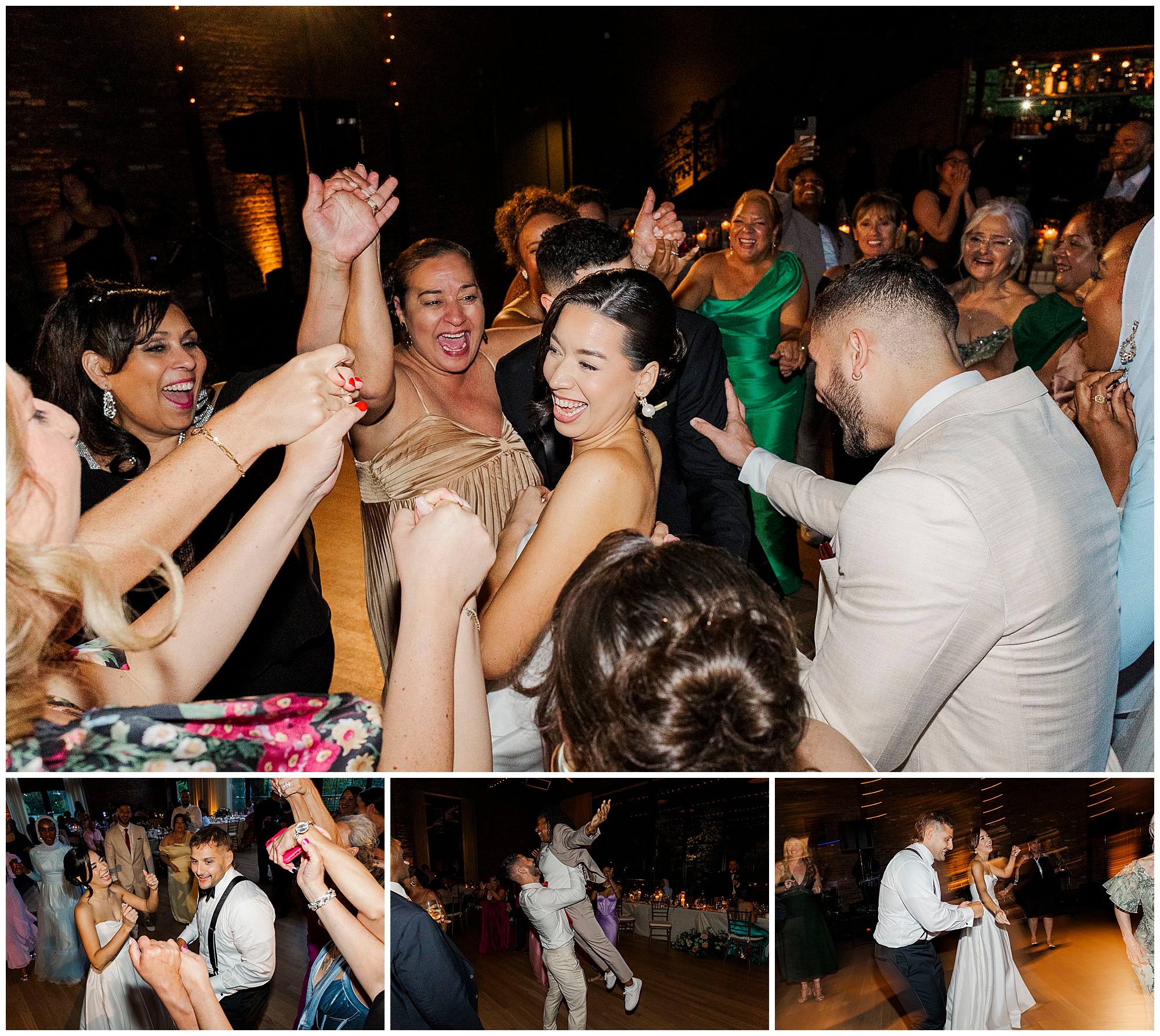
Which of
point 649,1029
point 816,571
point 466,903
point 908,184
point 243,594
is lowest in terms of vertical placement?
point 649,1029

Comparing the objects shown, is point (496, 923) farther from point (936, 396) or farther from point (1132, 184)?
point (1132, 184)

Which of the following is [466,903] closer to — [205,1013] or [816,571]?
[205,1013]

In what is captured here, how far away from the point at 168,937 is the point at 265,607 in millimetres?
590

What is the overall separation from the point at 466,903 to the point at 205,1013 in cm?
45

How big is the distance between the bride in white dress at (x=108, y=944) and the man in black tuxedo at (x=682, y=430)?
1.07 meters

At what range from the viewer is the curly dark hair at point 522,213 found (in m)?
2.87

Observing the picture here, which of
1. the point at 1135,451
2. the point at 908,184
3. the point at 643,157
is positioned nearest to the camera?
the point at 1135,451

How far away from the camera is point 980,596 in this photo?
1277mm

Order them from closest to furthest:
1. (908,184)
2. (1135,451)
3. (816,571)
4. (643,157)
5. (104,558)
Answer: (104,558) < (1135,451) < (816,571) < (908,184) < (643,157)

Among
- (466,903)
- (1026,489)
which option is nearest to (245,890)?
(466,903)

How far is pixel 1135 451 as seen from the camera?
163 centimetres

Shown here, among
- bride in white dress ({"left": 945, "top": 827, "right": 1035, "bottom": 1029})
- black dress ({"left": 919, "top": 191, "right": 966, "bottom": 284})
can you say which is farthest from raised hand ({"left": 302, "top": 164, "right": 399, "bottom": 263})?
black dress ({"left": 919, "top": 191, "right": 966, "bottom": 284})

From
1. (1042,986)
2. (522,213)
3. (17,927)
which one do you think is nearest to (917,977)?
(1042,986)

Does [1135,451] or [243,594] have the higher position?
[1135,451]
